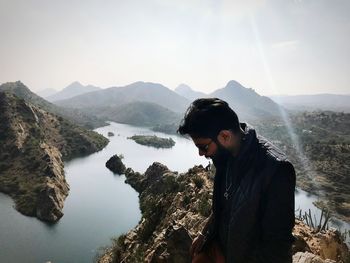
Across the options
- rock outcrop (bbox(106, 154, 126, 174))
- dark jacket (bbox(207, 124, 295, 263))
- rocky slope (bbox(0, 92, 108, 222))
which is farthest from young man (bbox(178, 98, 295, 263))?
rock outcrop (bbox(106, 154, 126, 174))

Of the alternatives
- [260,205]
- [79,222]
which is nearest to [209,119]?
[260,205]

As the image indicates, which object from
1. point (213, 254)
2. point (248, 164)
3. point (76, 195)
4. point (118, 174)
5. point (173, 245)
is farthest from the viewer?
point (118, 174)

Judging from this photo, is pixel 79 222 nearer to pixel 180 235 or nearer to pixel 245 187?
pixel 180 235

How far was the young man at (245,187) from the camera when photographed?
2918 mm

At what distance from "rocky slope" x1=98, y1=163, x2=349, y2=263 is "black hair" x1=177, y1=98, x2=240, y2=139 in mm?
4547

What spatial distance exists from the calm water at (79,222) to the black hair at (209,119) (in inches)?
2225

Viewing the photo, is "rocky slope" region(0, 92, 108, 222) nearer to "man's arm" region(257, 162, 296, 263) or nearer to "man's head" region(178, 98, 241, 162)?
"man's head" region(178, 98, 241, 162)

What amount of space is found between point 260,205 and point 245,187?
219 millimetres

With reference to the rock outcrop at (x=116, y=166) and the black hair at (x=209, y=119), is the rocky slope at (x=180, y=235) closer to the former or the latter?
the black hair at (x=209, y=119)

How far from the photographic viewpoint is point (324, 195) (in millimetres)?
101875

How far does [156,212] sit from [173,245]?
59.9ft

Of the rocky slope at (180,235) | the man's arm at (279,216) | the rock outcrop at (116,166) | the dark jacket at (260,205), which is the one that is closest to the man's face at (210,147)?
the dark jacket at (260,205)

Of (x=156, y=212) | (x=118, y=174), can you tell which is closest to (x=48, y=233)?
(x=156, y=212)

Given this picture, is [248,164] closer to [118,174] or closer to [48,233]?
[48,233]
